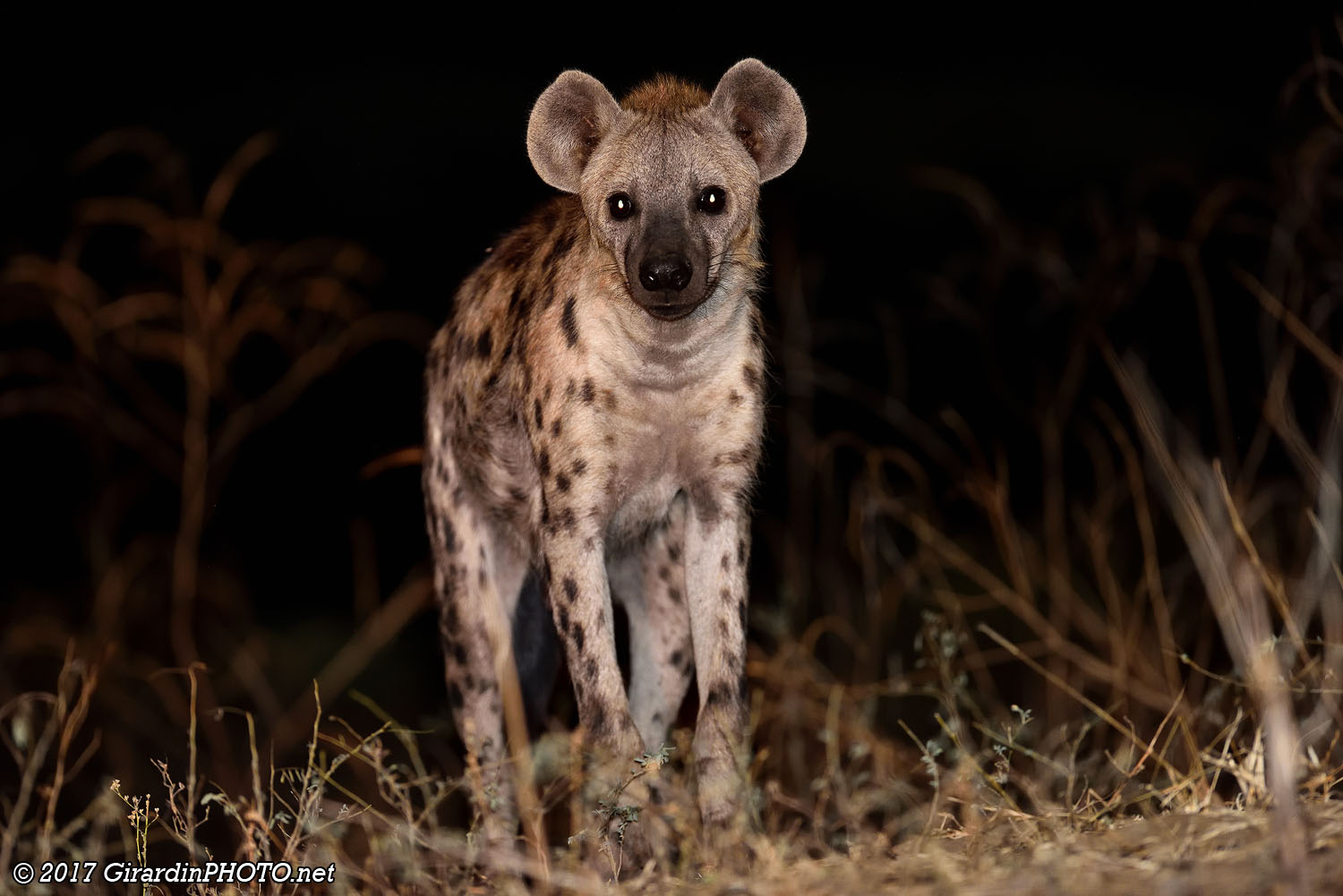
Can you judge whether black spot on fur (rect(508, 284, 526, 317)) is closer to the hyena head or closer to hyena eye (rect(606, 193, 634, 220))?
the hyena head

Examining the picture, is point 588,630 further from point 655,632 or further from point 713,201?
point 713,201

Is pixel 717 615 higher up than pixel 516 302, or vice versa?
pixel 516 302

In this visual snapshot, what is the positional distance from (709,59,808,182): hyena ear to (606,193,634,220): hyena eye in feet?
1.01

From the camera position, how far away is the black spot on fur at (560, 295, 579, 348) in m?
→ 3.91

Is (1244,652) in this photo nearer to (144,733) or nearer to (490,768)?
(490,768)

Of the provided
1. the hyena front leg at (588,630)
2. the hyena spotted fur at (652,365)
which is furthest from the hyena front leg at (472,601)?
the hyena front leg at (588,630)

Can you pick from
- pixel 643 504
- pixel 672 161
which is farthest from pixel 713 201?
pixel 643 504

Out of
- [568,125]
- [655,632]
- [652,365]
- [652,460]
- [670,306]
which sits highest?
[568,125]

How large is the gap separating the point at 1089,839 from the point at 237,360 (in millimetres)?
5973

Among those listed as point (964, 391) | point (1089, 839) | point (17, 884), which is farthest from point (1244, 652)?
point (964, 391)

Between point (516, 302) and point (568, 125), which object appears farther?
point (516, 302)

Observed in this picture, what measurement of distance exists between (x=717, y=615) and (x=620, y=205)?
89cm

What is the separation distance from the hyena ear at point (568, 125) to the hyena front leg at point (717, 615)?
2.57ft

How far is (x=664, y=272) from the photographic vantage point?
357 centimetres
